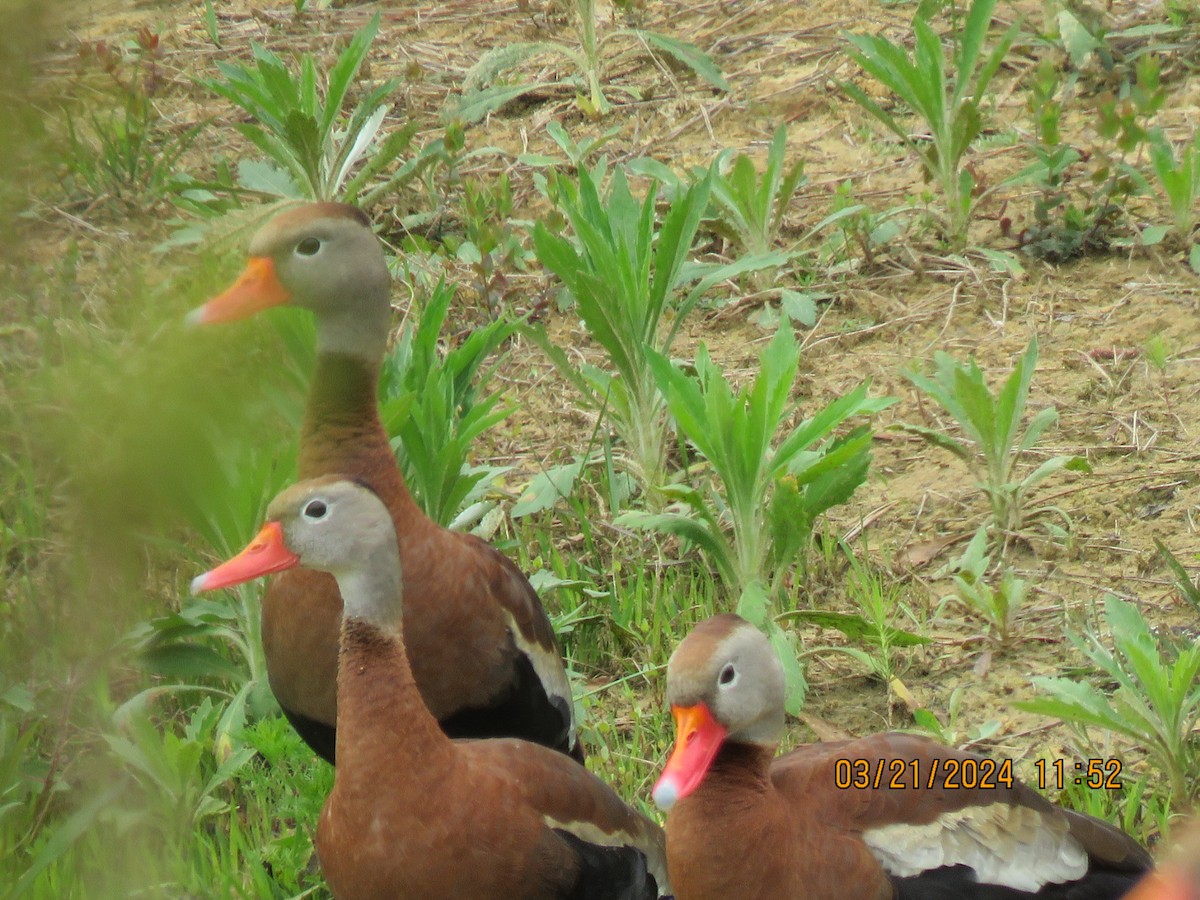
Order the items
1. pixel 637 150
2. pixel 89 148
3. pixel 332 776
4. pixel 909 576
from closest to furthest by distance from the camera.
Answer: pixel 89 148 < pixel 332 776 < pixel 909 576 < pixel 637 150

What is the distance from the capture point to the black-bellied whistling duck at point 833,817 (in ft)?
8.23

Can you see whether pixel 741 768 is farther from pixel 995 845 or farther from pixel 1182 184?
pixel 1182 184

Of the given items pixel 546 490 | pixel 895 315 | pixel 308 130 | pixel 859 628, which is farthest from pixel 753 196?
pixel 859 628

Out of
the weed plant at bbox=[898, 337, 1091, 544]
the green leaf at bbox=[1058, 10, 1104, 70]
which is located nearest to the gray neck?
the weed plant at bbox=[898, 337, 1091, 544]

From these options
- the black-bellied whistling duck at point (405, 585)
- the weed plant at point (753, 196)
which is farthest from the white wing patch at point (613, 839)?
the weed plant at point (753, 196)

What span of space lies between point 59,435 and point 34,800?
6.52 ft

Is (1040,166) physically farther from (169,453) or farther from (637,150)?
(169,453)

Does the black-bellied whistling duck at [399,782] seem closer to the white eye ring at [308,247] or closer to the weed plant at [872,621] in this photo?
the white eye ring at [308,247]

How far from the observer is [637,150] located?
18.5ft

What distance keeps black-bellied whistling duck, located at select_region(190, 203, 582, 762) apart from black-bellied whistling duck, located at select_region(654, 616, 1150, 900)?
1.92ft

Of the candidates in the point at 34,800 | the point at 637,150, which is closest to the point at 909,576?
the point at 34,800

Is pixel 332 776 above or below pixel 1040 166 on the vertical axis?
below

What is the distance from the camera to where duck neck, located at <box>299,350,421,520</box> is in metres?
3.05

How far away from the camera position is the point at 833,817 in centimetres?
262
